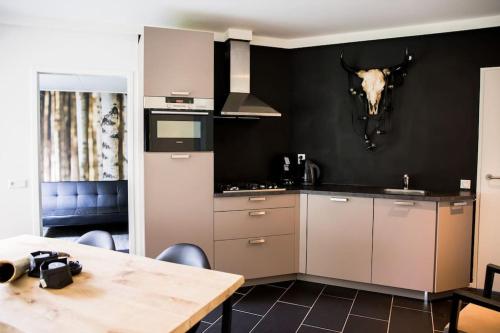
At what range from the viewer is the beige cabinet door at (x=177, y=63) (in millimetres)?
3012

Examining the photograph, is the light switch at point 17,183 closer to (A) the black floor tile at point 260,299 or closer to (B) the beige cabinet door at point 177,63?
(B) the beige cabinet door at point 177,63

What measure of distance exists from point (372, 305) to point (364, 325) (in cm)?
38

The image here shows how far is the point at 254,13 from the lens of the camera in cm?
314

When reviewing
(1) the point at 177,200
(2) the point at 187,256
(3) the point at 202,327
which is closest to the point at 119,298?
(2) the point at 187,256

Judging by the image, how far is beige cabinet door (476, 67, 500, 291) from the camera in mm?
3225

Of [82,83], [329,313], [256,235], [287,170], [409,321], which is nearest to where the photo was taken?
[409,321]

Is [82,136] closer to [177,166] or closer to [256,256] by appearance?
[177,166]

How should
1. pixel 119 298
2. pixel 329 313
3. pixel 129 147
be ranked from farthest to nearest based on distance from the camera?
1. pixel 129 147
2. pixel 329 313
3. pixel 119 298

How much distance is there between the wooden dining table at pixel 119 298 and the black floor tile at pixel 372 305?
5.53 ft

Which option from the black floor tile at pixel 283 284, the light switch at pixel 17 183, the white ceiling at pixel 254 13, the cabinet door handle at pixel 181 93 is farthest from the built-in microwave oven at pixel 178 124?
the black floor tile at pixel 283 284

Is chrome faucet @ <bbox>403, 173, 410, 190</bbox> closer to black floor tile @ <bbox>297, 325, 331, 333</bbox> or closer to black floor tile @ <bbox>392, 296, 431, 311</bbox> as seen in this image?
black floor tile @ <bbox>392, 296, 431, 311</bbox>

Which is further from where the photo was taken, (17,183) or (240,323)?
(17,183)

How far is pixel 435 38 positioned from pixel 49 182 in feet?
17.7

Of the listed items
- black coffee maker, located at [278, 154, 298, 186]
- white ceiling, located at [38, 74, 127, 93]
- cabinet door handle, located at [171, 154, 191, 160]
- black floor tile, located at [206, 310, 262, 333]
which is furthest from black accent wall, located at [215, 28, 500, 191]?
white ceiling, located at [38, 74, 127, 93]
